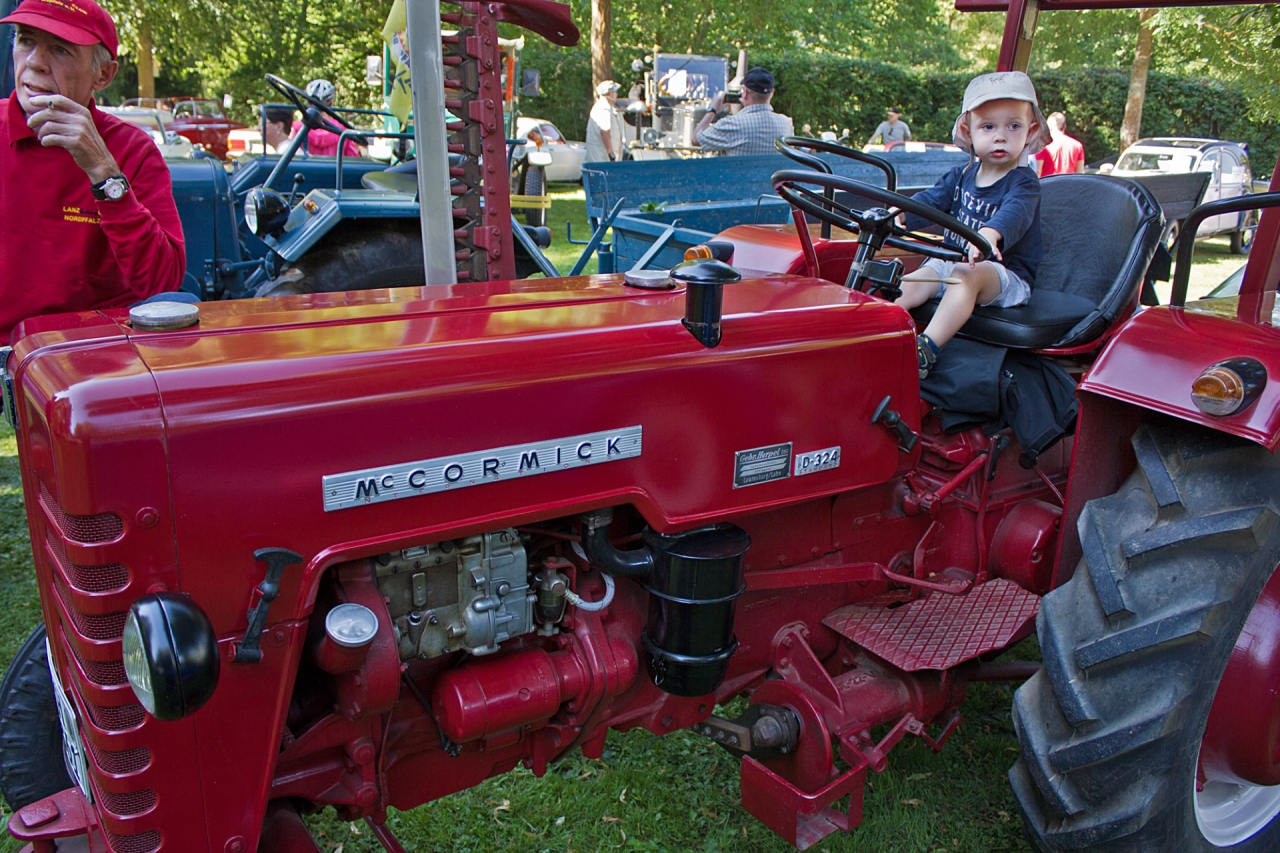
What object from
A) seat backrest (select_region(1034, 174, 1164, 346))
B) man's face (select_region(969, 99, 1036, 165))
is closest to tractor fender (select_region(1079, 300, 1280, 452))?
seat backrest (select_region(1034, 174, 1164, 346))

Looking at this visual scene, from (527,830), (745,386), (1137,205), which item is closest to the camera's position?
(745,386)

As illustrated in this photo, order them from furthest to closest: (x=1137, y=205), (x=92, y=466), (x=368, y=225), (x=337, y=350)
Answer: (x=368, y=225)
(x=1137, y=205)
(x=337, y=350)
(x=92, y=466)

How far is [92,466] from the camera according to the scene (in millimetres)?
1288

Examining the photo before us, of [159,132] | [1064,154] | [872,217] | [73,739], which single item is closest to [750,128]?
[1064,154]

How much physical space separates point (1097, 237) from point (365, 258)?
3668mm

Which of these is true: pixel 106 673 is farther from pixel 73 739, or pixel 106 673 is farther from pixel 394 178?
pixel 394 178

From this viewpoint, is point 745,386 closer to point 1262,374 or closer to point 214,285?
point 1262,374

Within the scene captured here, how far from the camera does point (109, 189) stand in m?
2.24

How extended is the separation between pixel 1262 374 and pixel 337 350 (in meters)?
1.73

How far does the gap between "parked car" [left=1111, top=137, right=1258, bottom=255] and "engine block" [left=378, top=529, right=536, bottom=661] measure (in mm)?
13427

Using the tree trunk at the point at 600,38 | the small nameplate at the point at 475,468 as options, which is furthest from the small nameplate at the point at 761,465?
the tree trunk at the point at 600,38

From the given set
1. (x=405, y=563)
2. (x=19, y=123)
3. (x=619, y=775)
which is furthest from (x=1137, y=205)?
(x=19, y=123)

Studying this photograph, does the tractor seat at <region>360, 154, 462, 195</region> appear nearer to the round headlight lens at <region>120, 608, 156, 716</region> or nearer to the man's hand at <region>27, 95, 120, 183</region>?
the man's hand at <region>27, 95, 120, 183</region>

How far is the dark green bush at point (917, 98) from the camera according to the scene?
22.2 m
